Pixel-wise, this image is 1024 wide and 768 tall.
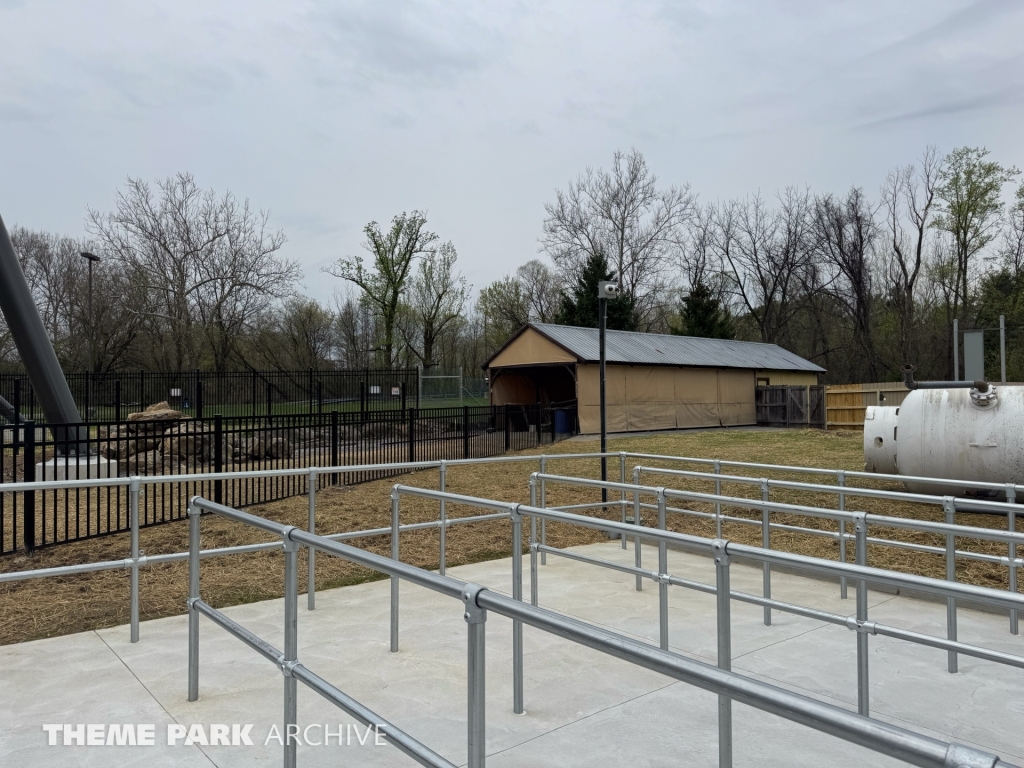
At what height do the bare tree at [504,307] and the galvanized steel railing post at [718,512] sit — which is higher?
the bare tree at [504,307]

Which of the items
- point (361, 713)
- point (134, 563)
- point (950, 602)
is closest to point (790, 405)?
point (950, 602)

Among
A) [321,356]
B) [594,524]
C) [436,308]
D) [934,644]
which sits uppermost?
[436,308]

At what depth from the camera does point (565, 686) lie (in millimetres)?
4203

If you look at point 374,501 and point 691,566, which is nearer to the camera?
point 691,566

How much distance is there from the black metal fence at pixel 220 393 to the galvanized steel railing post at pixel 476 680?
22.4 meters

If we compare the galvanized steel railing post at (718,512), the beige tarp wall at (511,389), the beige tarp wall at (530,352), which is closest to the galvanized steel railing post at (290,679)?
the galvanized steel railing post at (718,512)

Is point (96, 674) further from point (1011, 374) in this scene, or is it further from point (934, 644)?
point (1011, 374)

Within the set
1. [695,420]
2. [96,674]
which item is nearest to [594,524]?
[96,674]

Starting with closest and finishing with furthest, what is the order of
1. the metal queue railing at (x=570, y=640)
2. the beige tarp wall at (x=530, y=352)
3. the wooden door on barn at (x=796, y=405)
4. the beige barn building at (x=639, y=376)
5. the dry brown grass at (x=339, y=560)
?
the metal queue railing at (x=570, y=640)
the dry brown grass at (x=339, y=560)
the beige barn building at (x=639, y=376)
the beige tarp wall at (x=530, y=352)
the wooden door on barn at (x=796, y=405)

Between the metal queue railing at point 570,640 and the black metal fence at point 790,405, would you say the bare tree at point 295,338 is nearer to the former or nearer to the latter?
the black metal fence at point 790,405

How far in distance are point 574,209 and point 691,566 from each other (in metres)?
42.2

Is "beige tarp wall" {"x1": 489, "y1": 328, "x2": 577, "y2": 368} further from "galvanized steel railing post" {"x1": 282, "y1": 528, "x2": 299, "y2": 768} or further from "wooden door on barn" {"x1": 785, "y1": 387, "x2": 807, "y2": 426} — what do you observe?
"galvanized steel railing post" {"x1": 282, "y1": 528, "x2": 299, "y2": 768}

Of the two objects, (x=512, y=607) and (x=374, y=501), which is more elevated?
(x=512, y=607)

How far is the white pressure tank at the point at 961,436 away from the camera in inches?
382
